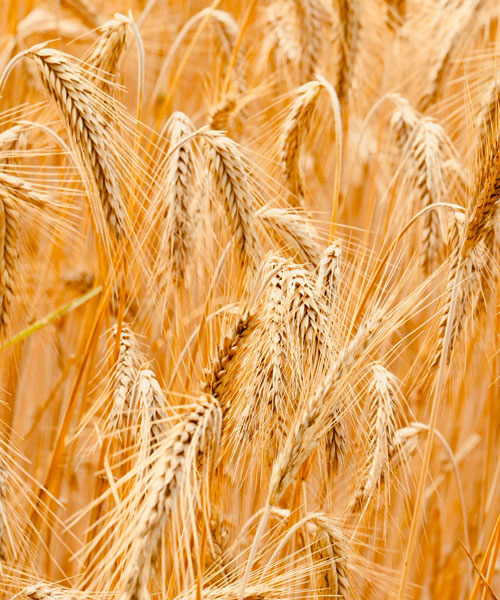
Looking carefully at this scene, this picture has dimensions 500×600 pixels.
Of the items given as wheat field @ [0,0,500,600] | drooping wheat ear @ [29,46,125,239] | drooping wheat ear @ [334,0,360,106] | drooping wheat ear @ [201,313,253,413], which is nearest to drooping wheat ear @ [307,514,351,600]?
wheat field @ [0,0,500,600]

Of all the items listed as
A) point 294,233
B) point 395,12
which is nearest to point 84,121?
point 294,233

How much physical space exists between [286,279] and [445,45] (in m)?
1.29

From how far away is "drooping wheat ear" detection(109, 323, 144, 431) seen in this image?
1287 millimetres

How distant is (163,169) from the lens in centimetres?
146

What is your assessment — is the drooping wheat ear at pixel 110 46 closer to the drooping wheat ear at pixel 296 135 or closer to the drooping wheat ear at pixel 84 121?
the drooping wheat ear at pixel 84 121

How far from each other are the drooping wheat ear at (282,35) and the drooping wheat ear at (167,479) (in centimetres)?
139

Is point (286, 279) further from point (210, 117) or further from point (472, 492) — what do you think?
point (472, 492)

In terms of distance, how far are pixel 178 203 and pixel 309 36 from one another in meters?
0.76

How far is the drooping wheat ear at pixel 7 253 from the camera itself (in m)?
1.42

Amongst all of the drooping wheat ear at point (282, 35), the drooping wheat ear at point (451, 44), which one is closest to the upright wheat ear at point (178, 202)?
the drooping wheat ear at point (282, 35)

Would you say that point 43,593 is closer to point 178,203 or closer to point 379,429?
point 379,429

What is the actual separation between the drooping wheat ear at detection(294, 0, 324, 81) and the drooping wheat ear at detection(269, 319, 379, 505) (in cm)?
104

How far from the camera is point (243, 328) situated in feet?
3.81

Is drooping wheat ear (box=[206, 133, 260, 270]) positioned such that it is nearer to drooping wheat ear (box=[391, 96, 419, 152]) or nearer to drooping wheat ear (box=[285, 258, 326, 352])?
drooping wheat ear (box=[285, 258, 326, 352])
